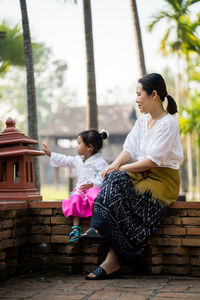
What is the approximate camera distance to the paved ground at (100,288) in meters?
3.23

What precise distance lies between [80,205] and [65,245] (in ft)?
1.31

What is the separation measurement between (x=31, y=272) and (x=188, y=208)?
4.88ft

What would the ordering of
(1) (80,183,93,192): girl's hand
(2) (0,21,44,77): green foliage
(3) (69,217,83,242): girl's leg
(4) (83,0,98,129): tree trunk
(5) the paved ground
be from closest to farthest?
(5) the paved ground, (3) (69,217,83,242): girl's leg, (1) (80,183,93,192): girl's hand, (4) (83,0,98,129): tree trunk, (2) (0,21,44,77): green foliage

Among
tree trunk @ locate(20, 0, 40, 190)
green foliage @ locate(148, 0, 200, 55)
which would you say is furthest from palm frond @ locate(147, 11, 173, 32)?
tree trunk @ locate(20, 0, 40, 190)

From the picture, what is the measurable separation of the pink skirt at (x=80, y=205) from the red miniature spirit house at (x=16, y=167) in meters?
0.46

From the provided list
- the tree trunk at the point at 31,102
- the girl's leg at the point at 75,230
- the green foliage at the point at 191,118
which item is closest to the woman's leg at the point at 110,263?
the girl's leg at the point at 75,230

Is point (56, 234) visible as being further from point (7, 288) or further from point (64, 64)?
point (64, 64)

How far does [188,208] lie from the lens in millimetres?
3857

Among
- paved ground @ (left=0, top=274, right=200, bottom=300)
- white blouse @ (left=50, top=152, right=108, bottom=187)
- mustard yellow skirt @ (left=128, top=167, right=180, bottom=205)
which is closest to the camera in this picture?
paved ground @ (left=0, top=274, right=200, bottom=300)

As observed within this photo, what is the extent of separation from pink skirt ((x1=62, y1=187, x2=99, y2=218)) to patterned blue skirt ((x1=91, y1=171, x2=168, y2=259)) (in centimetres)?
25

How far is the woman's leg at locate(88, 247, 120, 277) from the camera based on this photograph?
377 cm

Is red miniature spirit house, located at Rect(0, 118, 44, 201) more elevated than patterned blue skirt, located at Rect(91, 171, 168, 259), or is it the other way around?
red miniature spirit house, located at Rect(0, 118, 44, 201)

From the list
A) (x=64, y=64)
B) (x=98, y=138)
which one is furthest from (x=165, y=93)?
(x=64, y=64)

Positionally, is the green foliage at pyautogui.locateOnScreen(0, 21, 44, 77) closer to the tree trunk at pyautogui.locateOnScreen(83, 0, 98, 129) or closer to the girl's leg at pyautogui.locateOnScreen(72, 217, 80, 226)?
the tree trunk at pyautogui.locateOnScreen(83, 0, 98, 129)
